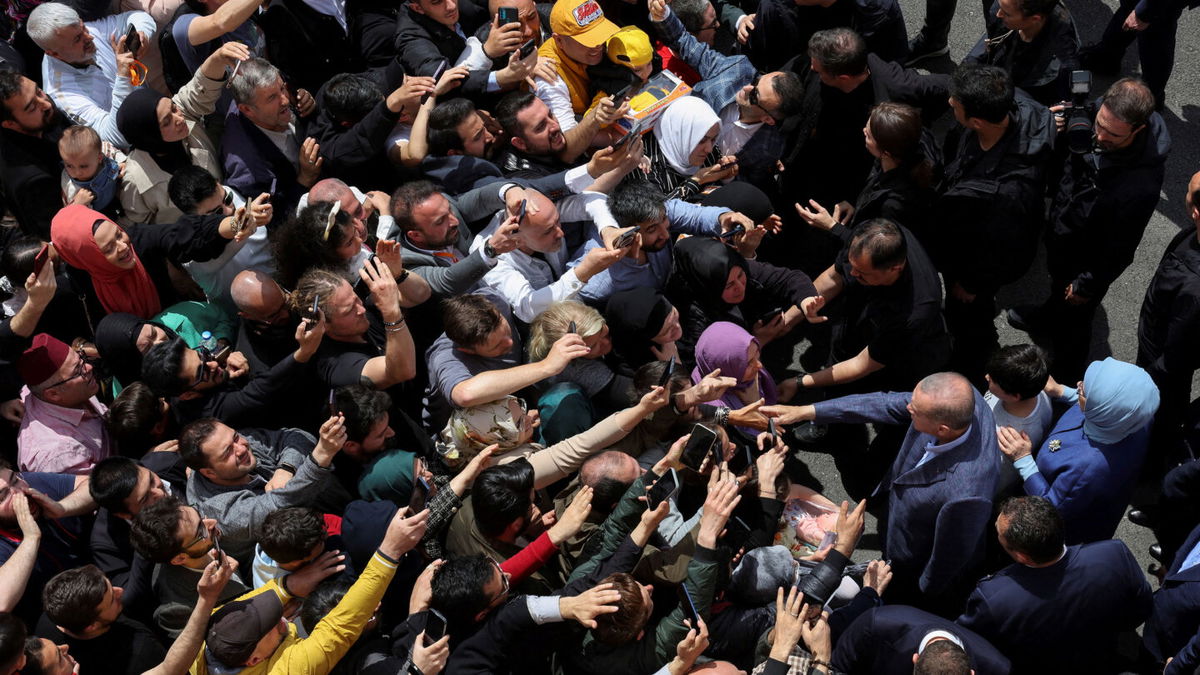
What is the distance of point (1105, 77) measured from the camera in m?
7.69

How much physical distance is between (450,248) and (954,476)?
2.86 metres

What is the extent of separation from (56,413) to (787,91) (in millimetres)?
4315

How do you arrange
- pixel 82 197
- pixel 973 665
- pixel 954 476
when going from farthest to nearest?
pixel 82 197 → pixel 954 476 → pixel 973 665

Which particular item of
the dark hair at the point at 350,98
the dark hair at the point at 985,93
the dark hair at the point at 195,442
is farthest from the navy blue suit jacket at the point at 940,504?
the dark hair at the point at 350,98

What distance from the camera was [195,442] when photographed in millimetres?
4840

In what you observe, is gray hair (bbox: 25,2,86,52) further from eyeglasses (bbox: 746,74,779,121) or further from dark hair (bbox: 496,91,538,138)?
eyeglasses (bbox: 746,74,779,121)

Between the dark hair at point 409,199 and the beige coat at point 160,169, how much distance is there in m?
1.20

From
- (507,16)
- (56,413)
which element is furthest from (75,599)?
(507,16)

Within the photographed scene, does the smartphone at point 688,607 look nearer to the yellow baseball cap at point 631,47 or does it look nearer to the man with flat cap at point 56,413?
the man with flat cap at point 56,413

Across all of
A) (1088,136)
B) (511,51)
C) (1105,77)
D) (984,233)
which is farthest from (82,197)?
(1105,77)

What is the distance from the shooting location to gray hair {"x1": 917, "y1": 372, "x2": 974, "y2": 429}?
4.80 metres

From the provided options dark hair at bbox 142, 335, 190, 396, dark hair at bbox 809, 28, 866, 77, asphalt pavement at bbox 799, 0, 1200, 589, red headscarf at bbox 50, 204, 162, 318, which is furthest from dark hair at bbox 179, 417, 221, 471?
dark hair at bbox 809, 28, 866, 77

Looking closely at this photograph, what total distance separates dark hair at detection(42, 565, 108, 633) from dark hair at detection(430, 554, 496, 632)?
4.54ft

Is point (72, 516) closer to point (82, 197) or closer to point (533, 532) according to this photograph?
point (82, 197)
